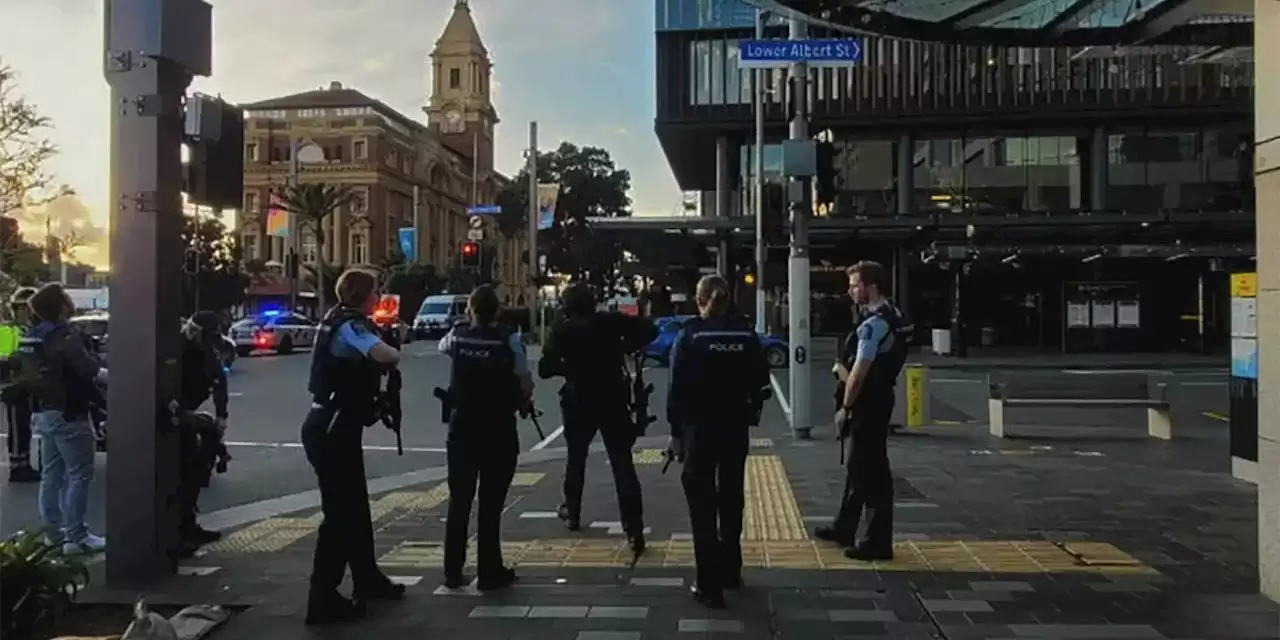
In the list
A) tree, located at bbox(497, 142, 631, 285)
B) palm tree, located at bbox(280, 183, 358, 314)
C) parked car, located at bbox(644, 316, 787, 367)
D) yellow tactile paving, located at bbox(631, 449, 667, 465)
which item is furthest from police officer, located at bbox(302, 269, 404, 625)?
palm tree, located at bbox(280, 183, 358, 314)

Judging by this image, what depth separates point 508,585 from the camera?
681cm

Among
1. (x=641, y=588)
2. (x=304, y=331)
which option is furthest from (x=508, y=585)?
(x=304, y=331)

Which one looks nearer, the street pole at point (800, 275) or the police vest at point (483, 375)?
the police vest at point (483, 375)

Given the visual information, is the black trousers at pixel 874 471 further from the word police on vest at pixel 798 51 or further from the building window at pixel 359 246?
the building window at pixel 359 246

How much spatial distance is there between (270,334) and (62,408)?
34.6 m

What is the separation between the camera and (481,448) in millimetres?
6785

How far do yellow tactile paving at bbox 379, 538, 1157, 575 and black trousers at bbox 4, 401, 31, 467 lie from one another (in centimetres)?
536

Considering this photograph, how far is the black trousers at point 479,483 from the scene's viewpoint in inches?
265

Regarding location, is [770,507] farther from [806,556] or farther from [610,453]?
[806,556]

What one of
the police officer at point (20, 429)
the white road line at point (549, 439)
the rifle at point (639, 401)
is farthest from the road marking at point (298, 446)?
the rifle at point (639, 401)

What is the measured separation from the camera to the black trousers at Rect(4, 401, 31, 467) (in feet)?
37.0

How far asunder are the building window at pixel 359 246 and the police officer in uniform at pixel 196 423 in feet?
291

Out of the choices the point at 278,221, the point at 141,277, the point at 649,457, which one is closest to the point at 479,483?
the point at 141,277

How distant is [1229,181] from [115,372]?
4443cm
